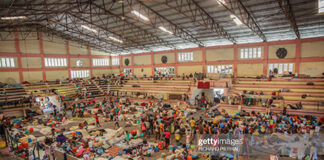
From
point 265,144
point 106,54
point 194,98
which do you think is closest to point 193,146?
Result: point 265,144

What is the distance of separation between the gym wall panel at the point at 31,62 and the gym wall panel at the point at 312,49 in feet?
144

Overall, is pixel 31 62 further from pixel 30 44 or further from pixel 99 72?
pixel 99 72

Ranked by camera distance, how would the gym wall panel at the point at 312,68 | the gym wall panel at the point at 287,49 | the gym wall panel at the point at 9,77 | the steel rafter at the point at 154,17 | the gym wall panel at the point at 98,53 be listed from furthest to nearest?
the gym wall panel at the point at 98,53, the gym wall panel at the point at 9,77, the gym wall panel at the point at 287,49, the gym wall panel at the point at 312,68, the steel rafter at the point at 154,17

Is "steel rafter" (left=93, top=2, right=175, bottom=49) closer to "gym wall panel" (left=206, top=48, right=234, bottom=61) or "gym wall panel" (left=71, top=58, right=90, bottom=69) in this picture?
"gym wall panel" (left=206, top=48, right=234, bottom=61)

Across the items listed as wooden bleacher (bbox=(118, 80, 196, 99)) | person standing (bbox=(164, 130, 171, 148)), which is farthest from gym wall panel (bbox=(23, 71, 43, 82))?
person standing (bbox=(164, 130, 171, 148))

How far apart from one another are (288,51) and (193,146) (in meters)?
22.5

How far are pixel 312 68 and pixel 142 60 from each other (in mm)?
30665

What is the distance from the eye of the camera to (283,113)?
693 inches

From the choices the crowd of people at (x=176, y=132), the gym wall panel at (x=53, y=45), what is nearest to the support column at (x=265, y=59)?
the crowd of people at (x=176, y=132)

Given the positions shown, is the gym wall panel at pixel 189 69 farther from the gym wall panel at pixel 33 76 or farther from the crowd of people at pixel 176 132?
the gym wall panel at pixel 33 76

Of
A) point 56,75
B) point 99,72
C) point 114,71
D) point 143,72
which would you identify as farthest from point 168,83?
point 56,75

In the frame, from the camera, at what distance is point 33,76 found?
3127 cm

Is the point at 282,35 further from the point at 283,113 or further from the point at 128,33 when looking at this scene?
the point at 128,33

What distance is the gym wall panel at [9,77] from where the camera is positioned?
27.8 m
